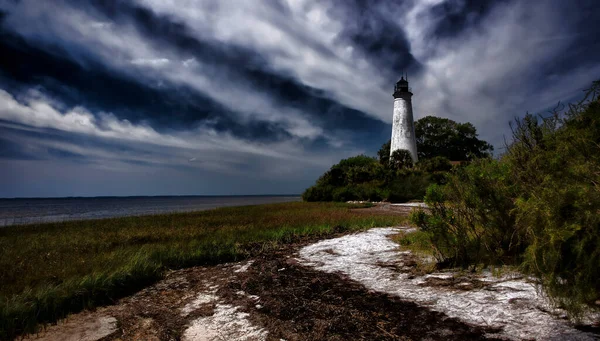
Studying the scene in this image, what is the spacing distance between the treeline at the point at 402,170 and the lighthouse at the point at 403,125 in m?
3.57

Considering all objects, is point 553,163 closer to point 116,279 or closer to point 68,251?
point 116,279

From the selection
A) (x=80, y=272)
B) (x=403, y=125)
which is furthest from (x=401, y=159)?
(x=80, y=272)

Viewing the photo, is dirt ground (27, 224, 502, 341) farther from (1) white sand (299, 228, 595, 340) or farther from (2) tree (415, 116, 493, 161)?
(2) tree (415, 116, 493, 161)

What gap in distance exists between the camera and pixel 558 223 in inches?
87.9

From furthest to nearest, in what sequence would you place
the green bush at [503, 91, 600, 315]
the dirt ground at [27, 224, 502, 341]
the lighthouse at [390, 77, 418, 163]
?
the lighthouse at [390, 77, 418, 163] → the dirt ground at [27, 224, 502, 341] → the green bush at [503, 91, 600, 315]

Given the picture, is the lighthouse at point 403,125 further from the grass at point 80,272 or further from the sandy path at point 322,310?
the sandy path at point 322,310

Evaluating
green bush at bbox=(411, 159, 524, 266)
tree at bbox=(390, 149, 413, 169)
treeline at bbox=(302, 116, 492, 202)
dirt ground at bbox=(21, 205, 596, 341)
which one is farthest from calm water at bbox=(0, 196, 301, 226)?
tree at bbox=(390, 149, 413, 169)

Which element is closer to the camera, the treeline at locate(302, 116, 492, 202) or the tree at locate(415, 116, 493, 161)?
the treeline at locate(302, 116, 492, 202)

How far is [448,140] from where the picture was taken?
55.2 m

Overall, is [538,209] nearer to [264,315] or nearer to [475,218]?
[475,218]

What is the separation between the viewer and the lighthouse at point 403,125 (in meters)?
46.1

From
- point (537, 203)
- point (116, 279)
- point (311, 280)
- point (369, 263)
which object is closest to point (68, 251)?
point (116, 279)

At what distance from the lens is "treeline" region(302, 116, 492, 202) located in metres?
26.6

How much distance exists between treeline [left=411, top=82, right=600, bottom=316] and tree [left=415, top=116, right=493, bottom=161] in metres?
54.6
